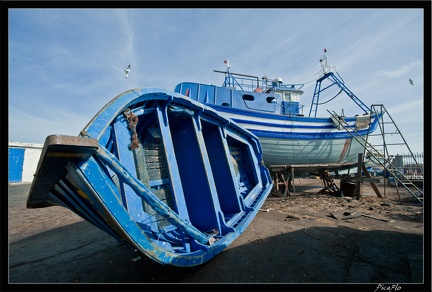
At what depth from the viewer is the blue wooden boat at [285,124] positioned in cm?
1005

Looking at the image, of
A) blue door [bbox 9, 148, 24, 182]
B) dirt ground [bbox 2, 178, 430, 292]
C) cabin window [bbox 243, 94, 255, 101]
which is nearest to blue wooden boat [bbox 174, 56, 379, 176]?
cabin window [bbox 243, 94, 255, 101]

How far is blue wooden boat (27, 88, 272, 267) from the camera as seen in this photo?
1942 mm

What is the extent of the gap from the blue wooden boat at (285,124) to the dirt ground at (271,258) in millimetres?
4901

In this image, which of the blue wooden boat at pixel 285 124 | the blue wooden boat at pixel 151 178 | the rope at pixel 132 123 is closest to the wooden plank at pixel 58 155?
the blue wooden boat at pixel 151 178

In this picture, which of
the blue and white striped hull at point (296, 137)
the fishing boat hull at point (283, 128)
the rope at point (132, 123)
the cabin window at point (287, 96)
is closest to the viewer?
the rope at point (132, 123)

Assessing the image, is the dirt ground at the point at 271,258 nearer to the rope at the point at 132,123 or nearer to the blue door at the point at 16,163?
the rope at the point at 132,123

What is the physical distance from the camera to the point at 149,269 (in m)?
3.20

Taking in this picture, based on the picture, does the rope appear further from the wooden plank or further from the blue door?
the blue door

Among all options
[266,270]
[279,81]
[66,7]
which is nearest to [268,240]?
[266,270]

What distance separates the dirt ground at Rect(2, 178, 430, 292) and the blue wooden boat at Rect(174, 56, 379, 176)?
4.90 meters

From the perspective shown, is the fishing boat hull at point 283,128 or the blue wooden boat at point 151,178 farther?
the fishing boat hull at point 283,128

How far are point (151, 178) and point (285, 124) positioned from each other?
8.99 meters
